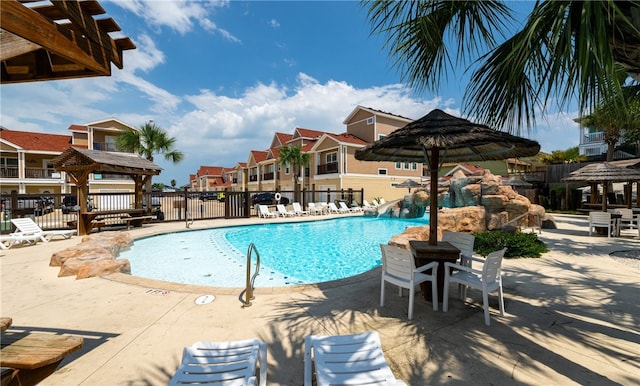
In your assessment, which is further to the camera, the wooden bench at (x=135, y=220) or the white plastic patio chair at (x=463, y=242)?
the wooden bench at (x=135, y=220)

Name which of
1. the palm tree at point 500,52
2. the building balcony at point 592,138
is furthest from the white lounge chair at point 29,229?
the building balcony at point 592,138

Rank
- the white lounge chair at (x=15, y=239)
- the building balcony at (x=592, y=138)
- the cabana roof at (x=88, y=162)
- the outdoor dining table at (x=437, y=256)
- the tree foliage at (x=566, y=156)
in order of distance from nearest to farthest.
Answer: the outdoor dining table at (x=437, y=256) < the white lounge chair at (x=15, y=239) < the cabana roof at (x=88, y=162) < the tree foliage at (x=566, y=156) < the building balcony at (x=592, y=138)

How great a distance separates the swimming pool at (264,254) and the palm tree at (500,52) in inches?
221

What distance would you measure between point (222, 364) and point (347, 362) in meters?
1.04

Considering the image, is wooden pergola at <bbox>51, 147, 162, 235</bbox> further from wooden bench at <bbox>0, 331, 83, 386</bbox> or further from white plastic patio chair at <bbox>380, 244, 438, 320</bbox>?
white plastic patio chair at <bbox>380, 244, 438, 320</bbox>

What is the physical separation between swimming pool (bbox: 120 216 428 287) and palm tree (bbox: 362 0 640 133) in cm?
560

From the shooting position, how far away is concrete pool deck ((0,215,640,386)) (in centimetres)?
254

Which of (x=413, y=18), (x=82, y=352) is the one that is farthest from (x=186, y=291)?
(x=413, y=18)

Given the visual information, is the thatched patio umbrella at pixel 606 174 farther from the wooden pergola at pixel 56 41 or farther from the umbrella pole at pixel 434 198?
the wooden pergola at pixel 56 41

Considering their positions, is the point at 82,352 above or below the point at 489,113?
below

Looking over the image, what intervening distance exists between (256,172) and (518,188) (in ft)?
105

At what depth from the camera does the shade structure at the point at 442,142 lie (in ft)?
11.3

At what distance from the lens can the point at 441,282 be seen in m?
4.00

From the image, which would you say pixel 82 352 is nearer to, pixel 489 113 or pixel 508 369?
pixel 508 369
